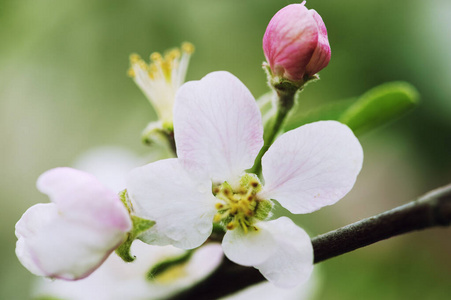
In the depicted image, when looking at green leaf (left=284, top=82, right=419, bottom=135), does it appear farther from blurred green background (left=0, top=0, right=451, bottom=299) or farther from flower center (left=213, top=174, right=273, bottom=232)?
blurred green background (left=0, top=0, right=451, bottom=299)

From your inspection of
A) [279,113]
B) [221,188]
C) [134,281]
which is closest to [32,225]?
[221,188]

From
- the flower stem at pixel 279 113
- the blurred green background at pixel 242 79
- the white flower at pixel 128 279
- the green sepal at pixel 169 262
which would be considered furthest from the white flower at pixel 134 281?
the blurred green background at pixel 242 79

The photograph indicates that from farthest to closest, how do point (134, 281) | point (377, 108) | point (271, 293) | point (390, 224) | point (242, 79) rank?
1. point (242, 79)
2. point (271, 293)
3. point (134, 281)
4. point (377, 108)
5. point (390, 224)

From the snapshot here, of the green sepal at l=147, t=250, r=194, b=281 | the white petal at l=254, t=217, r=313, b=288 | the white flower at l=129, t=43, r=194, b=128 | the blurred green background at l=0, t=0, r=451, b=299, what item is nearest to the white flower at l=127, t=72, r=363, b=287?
the white petal at l=254, t=217, r=313, b=288

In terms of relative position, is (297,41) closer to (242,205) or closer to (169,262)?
(242,205)

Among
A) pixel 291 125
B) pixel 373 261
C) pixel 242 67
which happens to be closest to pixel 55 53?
pixel 242 67

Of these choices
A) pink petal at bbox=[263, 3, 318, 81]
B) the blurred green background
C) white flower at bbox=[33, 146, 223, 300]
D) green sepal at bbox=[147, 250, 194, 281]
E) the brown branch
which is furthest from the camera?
the blurred green background
